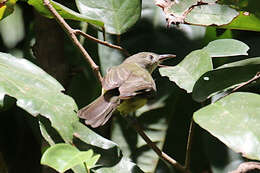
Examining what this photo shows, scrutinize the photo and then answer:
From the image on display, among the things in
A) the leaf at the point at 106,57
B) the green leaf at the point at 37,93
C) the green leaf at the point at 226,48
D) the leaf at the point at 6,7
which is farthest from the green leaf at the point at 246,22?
the leaf at the point at 6,7

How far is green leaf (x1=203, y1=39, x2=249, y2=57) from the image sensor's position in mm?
2158

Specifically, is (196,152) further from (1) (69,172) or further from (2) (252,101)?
(2) (252,101)

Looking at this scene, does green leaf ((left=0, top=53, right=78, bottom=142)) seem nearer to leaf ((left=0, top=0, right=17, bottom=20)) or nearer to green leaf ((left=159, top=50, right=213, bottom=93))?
leaf ((left=0, top=0, right=17, bottom=20))

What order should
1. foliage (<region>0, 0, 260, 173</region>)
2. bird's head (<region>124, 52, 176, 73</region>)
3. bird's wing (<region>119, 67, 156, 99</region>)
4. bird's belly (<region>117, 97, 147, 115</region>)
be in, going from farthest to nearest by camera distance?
bird's head (<region>124, 52, 176, 73</region>), bird's belly (<region>117, 97, 147, 115</region>), bird's wing (<region>119, 67, 156, 99</region>), foliage (<region>0, 0, 260, 173</region>)

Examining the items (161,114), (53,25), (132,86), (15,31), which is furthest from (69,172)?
(15,31)

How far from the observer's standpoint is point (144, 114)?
2.92 meters

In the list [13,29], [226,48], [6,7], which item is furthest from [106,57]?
[13,29]

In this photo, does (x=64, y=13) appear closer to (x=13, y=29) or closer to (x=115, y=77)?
(x=115, y=77)

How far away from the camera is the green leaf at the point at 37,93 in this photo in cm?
189

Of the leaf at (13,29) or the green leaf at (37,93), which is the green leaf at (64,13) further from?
the leaf at (13,29)

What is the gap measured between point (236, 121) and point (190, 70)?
0.46 meters

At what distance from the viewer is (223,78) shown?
208cm

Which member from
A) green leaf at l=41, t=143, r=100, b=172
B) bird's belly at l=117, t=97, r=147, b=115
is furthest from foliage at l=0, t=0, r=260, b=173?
bird's belly at l=117, t=97, r=147, b=115

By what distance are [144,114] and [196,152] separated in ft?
1.31
